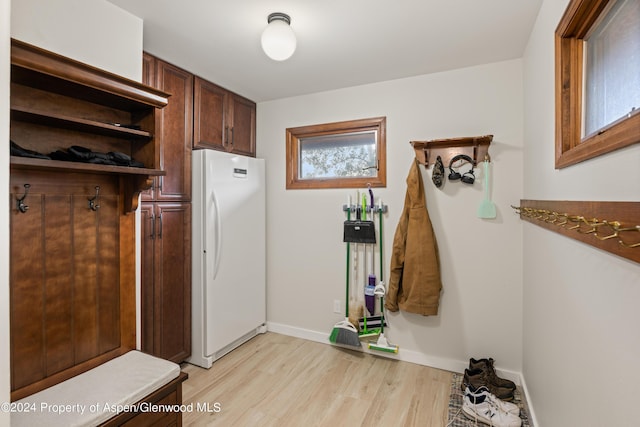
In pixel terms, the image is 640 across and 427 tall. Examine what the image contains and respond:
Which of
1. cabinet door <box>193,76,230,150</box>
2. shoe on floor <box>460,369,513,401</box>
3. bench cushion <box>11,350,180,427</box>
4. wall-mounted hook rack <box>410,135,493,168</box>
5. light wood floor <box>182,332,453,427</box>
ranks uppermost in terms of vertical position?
cabinet door <box>193,76,230,150</box>

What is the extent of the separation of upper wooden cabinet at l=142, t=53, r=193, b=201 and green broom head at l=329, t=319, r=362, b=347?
1724 mm

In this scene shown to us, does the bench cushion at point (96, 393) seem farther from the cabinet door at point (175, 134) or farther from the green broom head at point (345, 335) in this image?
the green broom head at point (345, 335)

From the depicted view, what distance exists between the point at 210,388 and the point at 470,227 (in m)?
2.30

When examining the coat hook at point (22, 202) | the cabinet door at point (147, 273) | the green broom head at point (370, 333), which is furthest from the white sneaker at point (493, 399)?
the coat hook at point (22, 202)

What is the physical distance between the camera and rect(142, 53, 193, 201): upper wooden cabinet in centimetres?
228

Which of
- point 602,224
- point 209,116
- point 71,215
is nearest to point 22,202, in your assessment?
point 71,215

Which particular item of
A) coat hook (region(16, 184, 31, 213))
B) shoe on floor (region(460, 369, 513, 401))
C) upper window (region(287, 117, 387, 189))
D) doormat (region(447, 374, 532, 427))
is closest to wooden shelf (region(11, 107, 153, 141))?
coat hook (region(16, 184, 31, 213))

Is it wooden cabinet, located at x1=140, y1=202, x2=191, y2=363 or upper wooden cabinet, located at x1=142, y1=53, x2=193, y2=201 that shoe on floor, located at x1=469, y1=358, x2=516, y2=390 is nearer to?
wooden cabinet, located at x1=140, y1=202, x2=191, y2=363

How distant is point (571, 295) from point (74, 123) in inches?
89.0

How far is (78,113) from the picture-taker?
63.6 inches

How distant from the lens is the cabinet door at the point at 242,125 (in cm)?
301

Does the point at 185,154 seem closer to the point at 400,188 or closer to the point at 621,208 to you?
the point at 400,188

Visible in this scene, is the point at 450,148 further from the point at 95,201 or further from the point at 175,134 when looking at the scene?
the point at 95,201

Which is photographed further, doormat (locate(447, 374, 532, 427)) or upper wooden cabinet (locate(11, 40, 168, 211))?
doormat (locate(447, 374, 532, 427))
